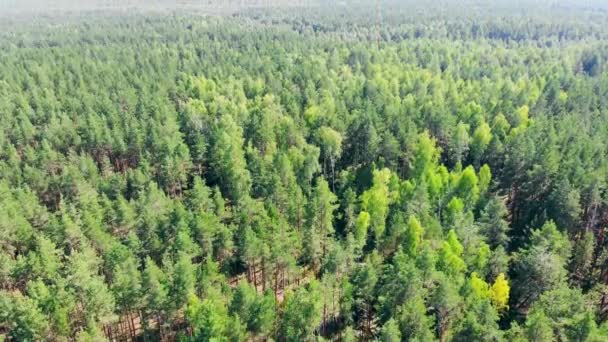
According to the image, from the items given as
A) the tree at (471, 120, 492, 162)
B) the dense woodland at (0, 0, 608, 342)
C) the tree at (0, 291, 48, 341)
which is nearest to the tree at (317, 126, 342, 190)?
the dense woodland at (0, 0, 608, 342)

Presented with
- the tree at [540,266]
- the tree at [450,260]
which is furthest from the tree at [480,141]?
the tree at [450,260]

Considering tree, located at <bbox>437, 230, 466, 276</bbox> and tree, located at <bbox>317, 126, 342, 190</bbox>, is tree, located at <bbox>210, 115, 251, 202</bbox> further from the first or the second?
tree, located at <bbox>437, 230, 466, 276</bbox>

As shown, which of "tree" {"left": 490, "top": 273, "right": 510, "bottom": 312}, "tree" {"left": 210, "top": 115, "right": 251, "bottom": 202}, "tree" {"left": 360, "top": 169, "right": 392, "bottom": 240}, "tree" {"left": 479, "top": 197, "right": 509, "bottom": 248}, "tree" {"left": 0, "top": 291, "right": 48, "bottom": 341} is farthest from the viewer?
"tree" {"left": 210, "top": 115, "right": 251, "bottom": 202}

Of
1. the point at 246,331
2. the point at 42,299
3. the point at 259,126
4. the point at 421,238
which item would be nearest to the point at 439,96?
the point at 259,126

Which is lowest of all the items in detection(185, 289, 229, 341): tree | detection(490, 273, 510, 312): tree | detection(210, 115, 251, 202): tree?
detection(490, 273, 510, 312): tree

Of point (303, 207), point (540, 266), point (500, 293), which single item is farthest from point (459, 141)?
point (500, 293)

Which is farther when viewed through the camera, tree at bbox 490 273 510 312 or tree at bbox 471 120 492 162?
tree at bbox 471 120 492 162

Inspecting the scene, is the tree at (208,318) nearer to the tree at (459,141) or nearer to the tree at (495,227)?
the tree at (495,227)

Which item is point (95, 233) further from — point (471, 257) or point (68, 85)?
point (68, 85)
